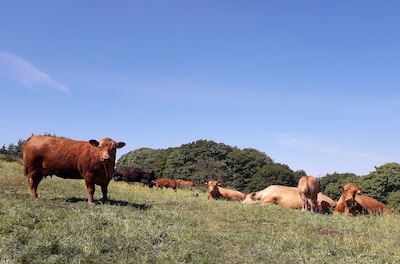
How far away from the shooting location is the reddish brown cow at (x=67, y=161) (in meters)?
11.9

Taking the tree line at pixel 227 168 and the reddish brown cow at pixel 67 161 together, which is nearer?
the reddish brown cow at pixel 67 161

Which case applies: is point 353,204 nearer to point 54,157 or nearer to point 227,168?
point 54,157

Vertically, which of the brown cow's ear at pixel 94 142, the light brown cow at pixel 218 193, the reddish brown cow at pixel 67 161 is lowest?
the light brown cow at pixel 218 193

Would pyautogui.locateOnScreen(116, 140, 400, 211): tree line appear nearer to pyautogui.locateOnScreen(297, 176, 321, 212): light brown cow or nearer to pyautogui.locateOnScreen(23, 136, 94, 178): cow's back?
pyautogui.locateOnScreen(297, 176, 321, 212): light brown cow

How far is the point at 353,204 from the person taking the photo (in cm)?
1541

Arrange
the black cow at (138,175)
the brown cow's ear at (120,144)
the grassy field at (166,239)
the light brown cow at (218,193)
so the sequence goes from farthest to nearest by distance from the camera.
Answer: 1. the black cow at (138,175)
2. the light brown cow at (218,193)
3. the brown cow's ear at (120,144)
4. the grassy field at (166,239)

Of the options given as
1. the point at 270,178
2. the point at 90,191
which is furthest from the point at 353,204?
the point at 270,178

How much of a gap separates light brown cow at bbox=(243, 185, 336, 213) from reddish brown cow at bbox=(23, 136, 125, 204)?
367 inches

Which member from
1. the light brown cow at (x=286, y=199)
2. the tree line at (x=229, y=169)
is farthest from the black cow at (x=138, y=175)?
the tree line at (x=229, y=169)

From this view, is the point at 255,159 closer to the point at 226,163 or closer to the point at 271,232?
the point at 226,163

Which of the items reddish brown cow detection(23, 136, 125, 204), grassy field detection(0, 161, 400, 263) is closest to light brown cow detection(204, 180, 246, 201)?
reddish brown cow detection(23, 136, 125, 204)

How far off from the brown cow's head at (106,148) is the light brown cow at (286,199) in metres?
9.46

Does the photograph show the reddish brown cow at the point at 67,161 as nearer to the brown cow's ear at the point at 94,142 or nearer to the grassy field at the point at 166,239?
the brown cow's ear at the point at 94,142

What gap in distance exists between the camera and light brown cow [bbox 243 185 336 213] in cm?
1732
